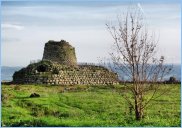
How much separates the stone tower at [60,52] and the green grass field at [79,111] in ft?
67.5

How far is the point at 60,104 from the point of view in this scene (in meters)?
29.2

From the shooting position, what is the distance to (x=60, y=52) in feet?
184

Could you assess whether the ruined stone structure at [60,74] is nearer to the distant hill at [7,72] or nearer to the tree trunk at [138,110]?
the distant hill at [7,72]

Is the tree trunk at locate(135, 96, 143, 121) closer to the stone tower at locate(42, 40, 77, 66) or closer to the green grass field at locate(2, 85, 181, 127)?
the green grass field at locate(2, 85, 181, 127)

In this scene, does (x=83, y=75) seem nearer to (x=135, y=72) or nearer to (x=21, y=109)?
(x=21, y=109)

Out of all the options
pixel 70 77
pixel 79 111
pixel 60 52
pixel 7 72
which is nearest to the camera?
pixel 79 111

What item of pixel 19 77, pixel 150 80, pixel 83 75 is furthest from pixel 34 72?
pixel 150 80

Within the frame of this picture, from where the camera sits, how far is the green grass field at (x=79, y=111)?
20688 mm

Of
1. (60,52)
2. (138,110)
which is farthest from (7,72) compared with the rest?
(138,110)

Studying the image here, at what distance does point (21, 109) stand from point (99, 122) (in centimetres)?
697

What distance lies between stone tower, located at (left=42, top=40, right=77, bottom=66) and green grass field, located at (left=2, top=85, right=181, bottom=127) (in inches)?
810

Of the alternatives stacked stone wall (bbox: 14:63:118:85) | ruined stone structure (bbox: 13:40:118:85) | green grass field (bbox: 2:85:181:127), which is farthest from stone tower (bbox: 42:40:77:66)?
green grass field (bbox: 2:85:181:127)

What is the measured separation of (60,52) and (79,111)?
30.0m

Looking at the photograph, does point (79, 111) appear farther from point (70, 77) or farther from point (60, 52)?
point (60, 52)
